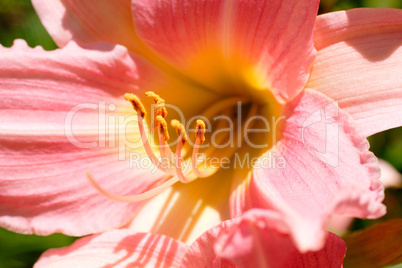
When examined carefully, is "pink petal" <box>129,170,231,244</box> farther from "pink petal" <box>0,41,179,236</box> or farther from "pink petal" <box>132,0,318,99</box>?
"pink petal" <box>132,0,318,99</box>

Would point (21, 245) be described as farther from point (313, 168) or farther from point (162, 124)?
point (313, 168)

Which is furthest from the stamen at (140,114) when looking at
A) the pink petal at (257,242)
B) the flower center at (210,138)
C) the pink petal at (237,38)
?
the pink petal at (257,242)

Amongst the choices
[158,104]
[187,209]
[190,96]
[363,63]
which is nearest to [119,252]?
[187,209]

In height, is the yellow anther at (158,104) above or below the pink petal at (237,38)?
below

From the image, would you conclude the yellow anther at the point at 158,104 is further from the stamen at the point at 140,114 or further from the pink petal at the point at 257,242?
the pink petal at the point at 257,242

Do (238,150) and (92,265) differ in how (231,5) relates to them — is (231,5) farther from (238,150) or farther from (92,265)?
(92,265)
